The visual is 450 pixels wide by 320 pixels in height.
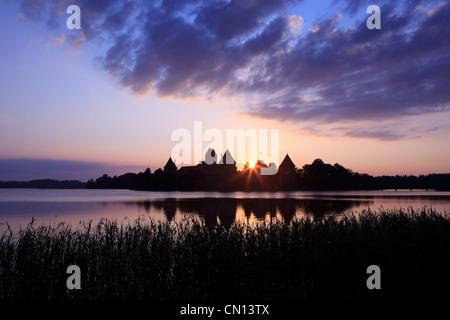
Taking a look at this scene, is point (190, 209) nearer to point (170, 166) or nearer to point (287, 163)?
point (287, 163)

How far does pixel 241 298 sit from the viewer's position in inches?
402

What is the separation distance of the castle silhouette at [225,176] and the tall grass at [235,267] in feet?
402

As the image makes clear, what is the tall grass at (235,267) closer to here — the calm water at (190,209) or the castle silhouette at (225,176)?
the calm water at (190,209)

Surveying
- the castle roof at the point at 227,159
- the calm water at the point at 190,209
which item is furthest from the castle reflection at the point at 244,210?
the castle roof at the point at 227,159

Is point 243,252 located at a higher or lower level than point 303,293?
higher

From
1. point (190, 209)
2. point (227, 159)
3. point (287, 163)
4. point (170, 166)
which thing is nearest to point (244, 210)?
point (190, 209)

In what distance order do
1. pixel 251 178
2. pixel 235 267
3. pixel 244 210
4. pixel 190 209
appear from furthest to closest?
1. pixel 251 178
2. pixel 190 209
3. pixel 244 210
4. pixel 235 267

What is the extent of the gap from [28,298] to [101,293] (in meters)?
2.06

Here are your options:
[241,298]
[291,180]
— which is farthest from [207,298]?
[291,180]

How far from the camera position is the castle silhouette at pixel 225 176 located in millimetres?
136125

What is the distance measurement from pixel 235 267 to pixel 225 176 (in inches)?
5746

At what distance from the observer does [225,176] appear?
157 metres

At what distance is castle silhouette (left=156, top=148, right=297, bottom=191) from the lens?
13612cm
